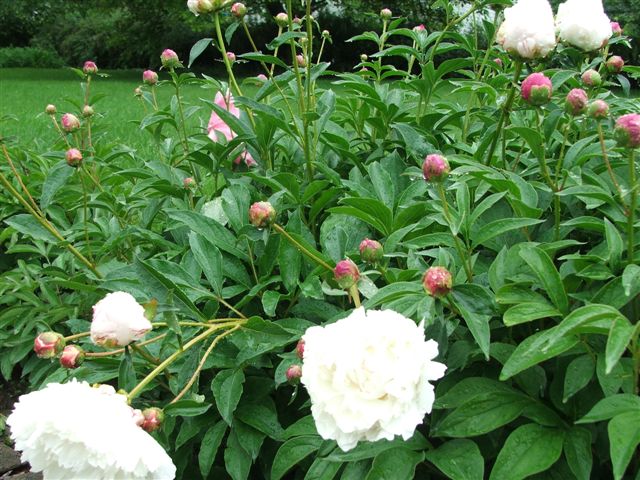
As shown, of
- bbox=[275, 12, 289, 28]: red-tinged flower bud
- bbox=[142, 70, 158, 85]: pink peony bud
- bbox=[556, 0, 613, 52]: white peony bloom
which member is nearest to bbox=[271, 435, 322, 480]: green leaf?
bbox=[556, 0, 613, 52]: white peony bloom

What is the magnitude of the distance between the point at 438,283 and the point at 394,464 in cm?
25

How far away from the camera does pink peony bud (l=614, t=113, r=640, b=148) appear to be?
0.94m

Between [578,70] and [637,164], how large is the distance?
231 millimetres

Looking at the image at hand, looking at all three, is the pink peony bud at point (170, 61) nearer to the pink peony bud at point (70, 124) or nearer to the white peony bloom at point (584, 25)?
the pink peony bud at point (70, 124)

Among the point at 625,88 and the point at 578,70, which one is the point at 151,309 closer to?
the point at 578,70

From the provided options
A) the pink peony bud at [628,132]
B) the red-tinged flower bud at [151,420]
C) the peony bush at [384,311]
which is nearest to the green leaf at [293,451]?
the peony bush at [384,311]

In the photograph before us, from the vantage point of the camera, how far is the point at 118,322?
0.89m

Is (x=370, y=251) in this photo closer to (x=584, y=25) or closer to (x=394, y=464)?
(x=394, y=464)

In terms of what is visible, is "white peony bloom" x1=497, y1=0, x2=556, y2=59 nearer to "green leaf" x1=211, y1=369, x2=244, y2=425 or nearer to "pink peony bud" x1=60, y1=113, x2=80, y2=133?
"green leaf" x1=211, y1=369, x2=244, y2=425

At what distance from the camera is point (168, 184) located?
5.37ft

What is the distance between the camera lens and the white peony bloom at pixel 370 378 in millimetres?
760

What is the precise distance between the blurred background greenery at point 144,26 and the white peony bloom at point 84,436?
43.1ft

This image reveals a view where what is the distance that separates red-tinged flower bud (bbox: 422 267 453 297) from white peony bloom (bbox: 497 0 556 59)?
47 centimetres

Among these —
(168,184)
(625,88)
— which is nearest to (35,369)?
(168,184)
